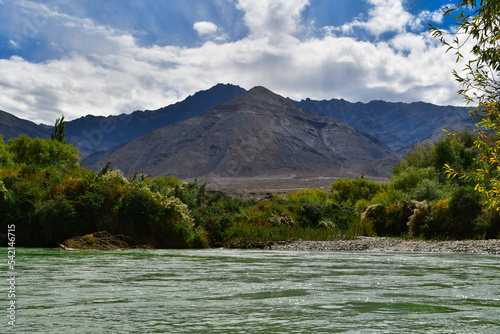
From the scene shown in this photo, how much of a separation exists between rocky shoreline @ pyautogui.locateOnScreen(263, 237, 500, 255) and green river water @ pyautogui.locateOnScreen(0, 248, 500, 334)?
11.7m

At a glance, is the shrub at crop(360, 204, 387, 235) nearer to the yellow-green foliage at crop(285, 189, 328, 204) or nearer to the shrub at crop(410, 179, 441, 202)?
the shrub at crop(410, 179, 441, 202)

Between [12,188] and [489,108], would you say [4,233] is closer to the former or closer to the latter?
[12,188]

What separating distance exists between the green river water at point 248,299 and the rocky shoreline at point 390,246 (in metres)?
11.7

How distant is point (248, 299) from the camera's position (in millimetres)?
10562

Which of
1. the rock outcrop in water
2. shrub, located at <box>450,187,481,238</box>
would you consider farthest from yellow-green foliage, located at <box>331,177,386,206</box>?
the rock outcrop in water

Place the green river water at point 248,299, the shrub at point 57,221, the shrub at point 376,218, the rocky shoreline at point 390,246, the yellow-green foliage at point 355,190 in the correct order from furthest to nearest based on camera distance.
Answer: the yellow-green foliage at point 355,190 → the shrub at point 376,218 → the rocky shoreline at point 390,246 → the shrub at point 57,221 → the green river water at point 248,299

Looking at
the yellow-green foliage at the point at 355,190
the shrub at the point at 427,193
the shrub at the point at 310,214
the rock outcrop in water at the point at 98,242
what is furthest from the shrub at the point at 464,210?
the yellow-green foliage at the point at 355,190

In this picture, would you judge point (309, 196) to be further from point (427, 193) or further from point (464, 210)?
point (464, 210)

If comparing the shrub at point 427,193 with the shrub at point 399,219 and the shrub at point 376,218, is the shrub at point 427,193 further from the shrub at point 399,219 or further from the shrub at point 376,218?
the shrub at point 376,218

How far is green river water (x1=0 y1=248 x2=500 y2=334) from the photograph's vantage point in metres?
7.93

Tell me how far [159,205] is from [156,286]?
58.1 ft

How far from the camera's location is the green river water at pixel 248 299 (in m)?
7.93

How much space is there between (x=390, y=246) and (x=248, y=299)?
876 inches

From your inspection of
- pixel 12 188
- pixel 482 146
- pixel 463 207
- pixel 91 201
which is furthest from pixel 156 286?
pixel 463 207
